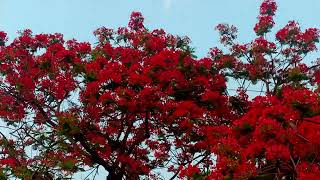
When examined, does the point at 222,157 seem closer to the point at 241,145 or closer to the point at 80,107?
the point at 241,145

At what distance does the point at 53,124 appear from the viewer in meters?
14.3

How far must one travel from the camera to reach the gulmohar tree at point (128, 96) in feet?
45.3

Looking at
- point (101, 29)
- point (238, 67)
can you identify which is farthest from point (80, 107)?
point (238, 67)

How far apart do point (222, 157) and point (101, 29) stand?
7696mm

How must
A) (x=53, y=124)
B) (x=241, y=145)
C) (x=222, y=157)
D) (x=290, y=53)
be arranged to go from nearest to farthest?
(x=222, y=157) < (x=241, y=145) < (x=53, y=124) < (x=290, y=53)

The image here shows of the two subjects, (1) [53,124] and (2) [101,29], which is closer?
(1) [53,124]

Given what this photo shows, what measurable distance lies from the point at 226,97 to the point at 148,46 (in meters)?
2.56

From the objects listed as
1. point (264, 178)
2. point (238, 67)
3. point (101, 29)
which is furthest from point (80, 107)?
point (264, 178)

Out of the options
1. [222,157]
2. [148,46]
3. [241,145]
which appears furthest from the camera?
[148,46]

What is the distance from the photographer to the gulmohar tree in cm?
1382

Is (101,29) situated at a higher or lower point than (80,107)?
higher

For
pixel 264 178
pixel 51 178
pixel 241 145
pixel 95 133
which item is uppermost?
pixel 95 133

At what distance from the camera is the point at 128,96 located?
45.2 feet

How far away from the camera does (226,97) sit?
50.9ft
